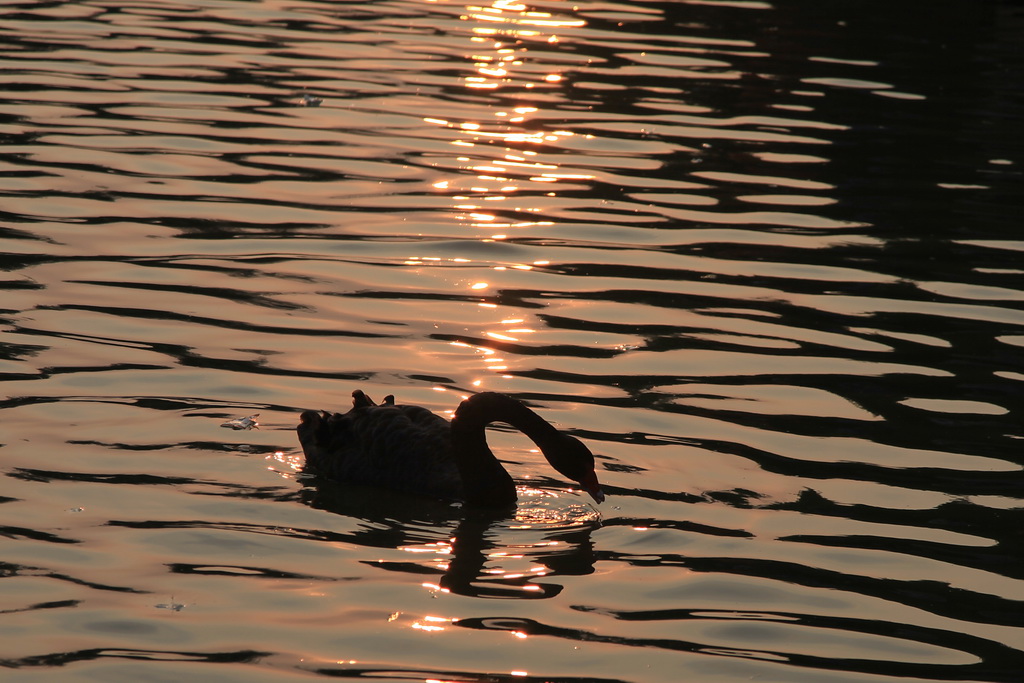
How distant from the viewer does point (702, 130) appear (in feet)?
56.4

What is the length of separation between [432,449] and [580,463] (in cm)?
91

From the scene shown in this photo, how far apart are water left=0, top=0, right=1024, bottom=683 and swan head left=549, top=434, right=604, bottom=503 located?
162 mm

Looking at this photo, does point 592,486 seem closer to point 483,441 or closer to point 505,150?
point 483,441

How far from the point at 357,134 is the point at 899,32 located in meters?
11.1

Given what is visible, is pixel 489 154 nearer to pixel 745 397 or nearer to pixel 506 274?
pixel 506 274

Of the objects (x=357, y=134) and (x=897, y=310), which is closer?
(x=897, y=310)

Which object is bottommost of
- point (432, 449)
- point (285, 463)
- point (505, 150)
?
point (285, 463)

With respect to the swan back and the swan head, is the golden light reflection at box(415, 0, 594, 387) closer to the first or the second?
the swan back

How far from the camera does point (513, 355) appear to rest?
10008 mm

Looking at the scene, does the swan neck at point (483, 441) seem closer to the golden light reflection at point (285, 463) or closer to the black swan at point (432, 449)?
the black swan at point (432, 449)

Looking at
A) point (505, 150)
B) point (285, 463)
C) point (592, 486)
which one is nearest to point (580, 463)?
point (592, 486)

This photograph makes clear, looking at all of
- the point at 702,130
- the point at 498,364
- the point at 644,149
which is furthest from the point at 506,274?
the point at 702,130

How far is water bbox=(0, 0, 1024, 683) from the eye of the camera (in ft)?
21.2

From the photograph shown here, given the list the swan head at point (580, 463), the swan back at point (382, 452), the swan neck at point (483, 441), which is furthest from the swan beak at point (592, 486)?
the swan back at point (382, 452)
